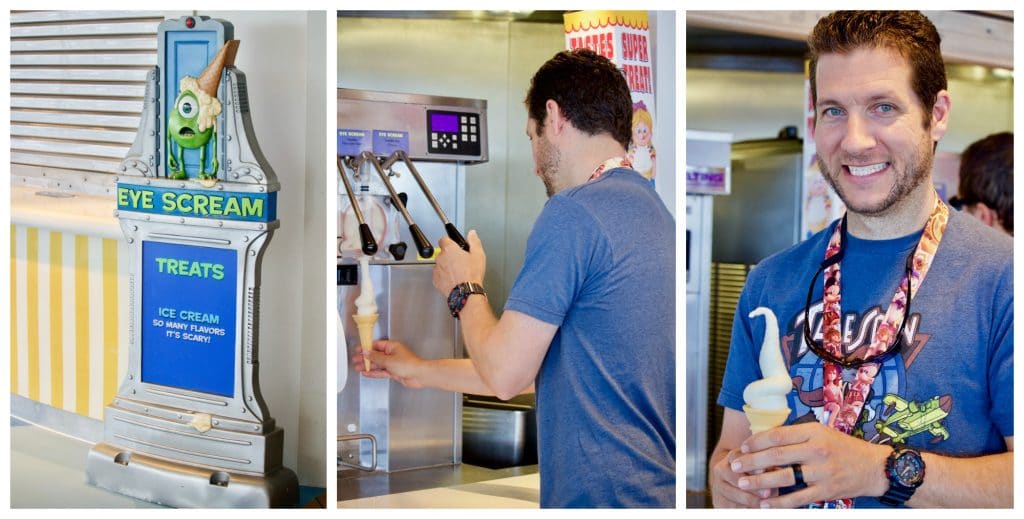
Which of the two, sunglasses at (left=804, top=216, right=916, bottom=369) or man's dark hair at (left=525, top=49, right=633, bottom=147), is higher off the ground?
man's dark hair at (left=525, top=49, right=633, bottom=147)

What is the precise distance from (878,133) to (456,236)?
118 cm

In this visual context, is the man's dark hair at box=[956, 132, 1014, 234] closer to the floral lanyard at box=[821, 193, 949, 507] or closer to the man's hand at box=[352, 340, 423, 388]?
the floral lanyard at box=[821, 193, 949, 507]

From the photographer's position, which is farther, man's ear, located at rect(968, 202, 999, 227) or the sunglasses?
man's ear, located at rect(968, 202, 999, 227)

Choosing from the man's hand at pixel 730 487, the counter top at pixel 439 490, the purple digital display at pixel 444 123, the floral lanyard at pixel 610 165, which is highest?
the purple digital display at pixel 444 123

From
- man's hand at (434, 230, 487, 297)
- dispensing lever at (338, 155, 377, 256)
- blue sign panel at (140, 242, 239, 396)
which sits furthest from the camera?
blue sign panel at (140, 242, 239, 396)

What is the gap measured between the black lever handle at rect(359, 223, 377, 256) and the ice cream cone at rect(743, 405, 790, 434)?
1.12 m

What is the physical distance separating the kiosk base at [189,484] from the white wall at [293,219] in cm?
43

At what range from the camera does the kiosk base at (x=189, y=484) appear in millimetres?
3686

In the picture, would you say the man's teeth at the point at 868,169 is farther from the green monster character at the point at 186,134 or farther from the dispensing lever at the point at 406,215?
the green monster character at the point at 186,134

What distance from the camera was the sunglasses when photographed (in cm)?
233

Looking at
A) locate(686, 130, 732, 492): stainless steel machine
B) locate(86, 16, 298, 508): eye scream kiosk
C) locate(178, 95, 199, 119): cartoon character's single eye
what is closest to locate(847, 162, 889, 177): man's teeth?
locate(86, 16, 298, 508): eye scream kiosk

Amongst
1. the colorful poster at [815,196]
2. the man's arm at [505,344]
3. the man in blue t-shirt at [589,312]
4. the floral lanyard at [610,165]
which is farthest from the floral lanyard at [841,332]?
the colorful poster at [815,196]

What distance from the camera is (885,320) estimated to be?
236 centimetres

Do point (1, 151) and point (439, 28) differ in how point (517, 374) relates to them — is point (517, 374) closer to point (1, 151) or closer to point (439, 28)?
point (439, 28)
